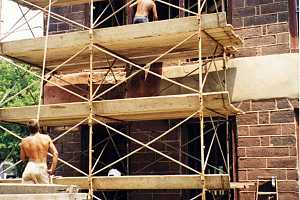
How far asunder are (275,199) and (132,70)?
14.7 ft

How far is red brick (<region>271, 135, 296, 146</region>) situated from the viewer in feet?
34.9

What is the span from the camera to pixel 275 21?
11.3m

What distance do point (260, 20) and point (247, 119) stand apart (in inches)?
92.0

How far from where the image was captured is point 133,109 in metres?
9.55

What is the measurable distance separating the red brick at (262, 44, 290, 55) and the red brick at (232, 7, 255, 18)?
92 cm

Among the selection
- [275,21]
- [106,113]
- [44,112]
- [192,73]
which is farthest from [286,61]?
[44,112]

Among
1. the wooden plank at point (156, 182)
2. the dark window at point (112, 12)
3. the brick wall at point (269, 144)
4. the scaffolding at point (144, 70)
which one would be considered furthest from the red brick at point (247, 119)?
the dark window at point (112, 12)

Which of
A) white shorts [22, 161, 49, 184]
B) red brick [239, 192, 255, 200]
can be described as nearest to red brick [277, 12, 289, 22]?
red brick [239, 192, 255, 200]

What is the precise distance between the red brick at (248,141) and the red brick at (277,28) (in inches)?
97.9

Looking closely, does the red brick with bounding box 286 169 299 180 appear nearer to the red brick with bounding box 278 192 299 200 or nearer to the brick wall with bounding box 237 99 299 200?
the brick wall with bounding box 237 99 299 200

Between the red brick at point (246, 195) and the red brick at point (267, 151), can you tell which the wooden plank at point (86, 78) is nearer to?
the red brick at point (267, 151)

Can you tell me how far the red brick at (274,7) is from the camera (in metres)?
11.2

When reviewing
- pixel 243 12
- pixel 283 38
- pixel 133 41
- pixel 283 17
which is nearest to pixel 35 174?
pixel 133 41

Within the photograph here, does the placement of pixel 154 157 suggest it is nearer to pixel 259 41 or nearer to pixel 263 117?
pixel 263 117
